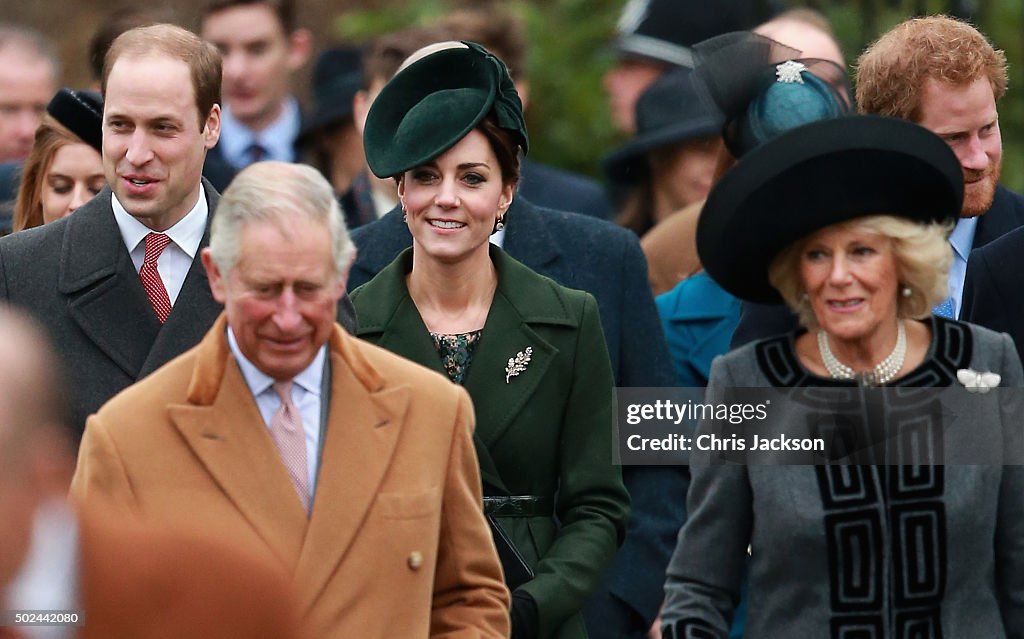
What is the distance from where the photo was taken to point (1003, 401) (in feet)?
15.4

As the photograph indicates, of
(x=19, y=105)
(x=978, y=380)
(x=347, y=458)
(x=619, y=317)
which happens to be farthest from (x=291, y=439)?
(x=19, y=105)

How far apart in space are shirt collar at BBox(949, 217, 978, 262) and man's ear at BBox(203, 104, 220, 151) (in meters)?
2.05

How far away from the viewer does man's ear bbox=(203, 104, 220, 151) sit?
5566mm

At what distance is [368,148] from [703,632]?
1555mm

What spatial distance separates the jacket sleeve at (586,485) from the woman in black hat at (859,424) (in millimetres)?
489

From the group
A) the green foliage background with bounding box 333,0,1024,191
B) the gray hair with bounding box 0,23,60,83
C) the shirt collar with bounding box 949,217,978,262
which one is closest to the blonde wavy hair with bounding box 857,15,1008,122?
the shirt collar with bounding box 949,217,978,262

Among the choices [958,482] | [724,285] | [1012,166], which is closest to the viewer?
[958,482]

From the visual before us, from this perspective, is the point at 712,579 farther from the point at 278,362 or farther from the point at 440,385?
the point at 278,362

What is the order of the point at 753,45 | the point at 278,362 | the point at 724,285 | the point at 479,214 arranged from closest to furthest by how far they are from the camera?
the point at 278,362, the point at 724,285, the point at 479,214, the point at 753,45

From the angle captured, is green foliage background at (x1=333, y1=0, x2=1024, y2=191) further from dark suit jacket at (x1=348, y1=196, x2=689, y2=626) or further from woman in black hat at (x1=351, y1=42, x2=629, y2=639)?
woman in black hat at (x1=351, y1=42, x2=629, y2=639)

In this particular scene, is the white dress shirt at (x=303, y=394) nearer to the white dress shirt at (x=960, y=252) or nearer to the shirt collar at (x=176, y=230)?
the shirt collar at (x=176, y=230)

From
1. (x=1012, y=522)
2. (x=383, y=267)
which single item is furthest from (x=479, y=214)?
(x=1012, y=522)

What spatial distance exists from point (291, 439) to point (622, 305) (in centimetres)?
186

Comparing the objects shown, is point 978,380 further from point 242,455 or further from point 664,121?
point 664,121
